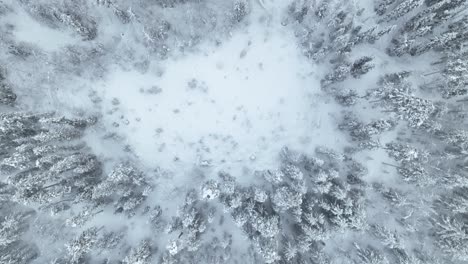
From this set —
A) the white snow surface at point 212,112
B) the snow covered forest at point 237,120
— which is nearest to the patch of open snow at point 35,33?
the snow covered forest at point 237,120

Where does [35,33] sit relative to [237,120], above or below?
above

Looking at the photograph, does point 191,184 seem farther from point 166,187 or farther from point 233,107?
point 233,107

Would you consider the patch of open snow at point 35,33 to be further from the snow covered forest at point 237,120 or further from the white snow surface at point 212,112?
the white snow surface at point 212,112

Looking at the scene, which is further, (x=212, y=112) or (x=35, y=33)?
(x=212, y=112)

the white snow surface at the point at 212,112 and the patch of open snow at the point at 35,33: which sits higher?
the patch of open snow at the point at 35,33

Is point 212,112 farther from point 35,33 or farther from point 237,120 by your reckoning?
point 35,33

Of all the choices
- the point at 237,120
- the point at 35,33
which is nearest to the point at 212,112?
the point at 237,120

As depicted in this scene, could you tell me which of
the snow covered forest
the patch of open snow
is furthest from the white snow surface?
the patch of open snow

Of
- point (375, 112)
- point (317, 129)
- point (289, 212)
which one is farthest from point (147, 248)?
point (375, 112)
